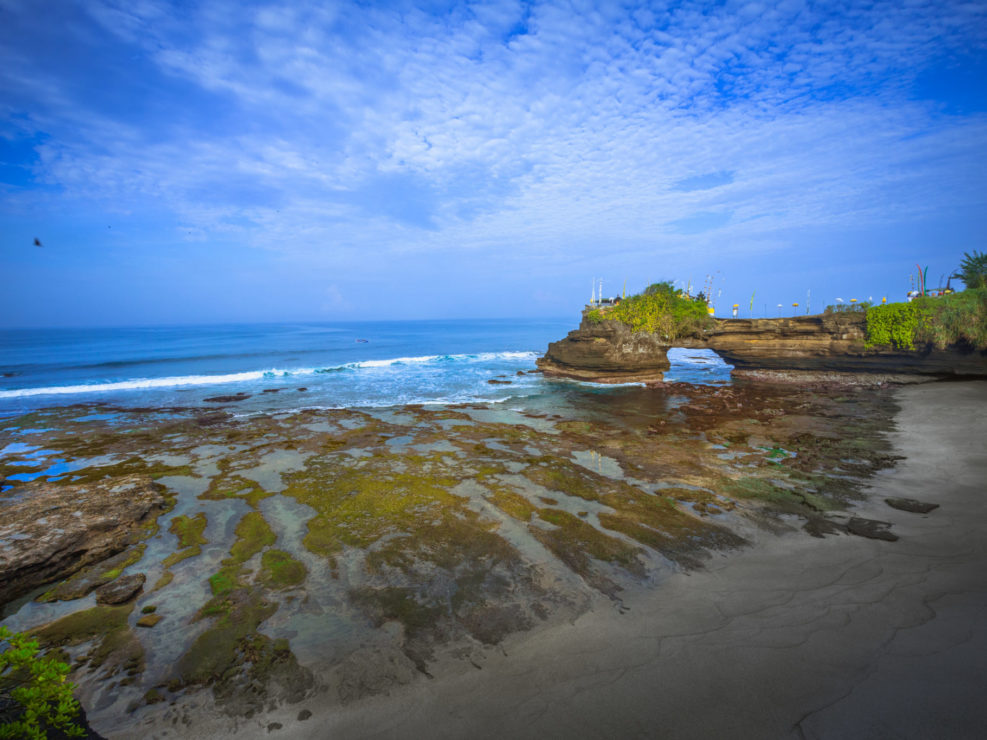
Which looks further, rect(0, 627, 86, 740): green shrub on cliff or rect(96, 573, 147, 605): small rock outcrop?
rect(96, 573, 147, 605): small rock outcrop

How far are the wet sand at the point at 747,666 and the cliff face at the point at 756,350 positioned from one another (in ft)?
81.3

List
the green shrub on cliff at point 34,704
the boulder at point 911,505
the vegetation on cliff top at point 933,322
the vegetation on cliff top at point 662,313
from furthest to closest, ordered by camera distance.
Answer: the vegetation on cliff top at point 662,313 < the vegetation on cliff top at point 933,322 < the boulder at point 911,505 < the green shrub on cliff at point 34,704

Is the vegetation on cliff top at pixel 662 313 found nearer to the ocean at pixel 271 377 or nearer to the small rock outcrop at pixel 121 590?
the ocean at pixel 271 377

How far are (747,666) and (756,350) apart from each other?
3414 centimetres

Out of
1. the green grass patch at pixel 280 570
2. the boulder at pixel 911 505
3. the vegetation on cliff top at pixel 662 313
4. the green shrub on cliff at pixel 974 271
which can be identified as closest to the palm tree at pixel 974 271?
the green shrub on cliff at pixel 974 271

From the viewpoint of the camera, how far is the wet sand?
3.94 m

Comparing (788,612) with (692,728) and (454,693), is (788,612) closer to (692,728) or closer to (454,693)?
(692,728)

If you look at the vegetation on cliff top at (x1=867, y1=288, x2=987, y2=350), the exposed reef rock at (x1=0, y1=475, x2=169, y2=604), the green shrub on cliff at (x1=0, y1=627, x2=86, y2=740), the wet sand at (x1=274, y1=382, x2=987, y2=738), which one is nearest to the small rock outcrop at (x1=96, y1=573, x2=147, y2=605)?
the exposed reef rock at (x1=0, y1=475, x2=169, y2=604)

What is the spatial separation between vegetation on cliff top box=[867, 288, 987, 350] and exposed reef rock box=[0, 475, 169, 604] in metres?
39.0

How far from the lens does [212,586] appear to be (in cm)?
681

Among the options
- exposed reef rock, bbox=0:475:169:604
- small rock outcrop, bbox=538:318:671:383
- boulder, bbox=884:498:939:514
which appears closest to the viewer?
exposed reef rock, bbox=0:475:169:604

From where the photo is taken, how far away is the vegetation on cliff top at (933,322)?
23547 mm

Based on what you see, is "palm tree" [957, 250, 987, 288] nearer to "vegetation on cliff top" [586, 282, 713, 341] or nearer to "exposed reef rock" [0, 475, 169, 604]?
"vegetation on cliff top" [586, 282, 713, 341]

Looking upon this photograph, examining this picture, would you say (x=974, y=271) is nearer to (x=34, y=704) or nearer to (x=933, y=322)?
(x=933, y=322)
